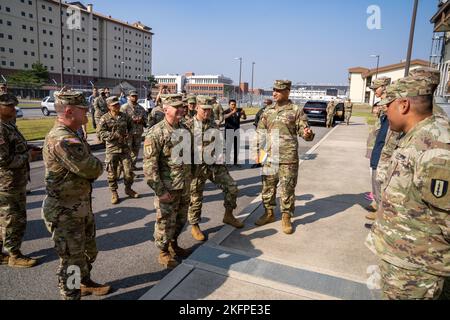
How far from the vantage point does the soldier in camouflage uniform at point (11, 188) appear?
350 cm

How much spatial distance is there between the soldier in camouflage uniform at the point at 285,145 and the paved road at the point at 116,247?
1.10m

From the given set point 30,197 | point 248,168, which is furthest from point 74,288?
point 248,168

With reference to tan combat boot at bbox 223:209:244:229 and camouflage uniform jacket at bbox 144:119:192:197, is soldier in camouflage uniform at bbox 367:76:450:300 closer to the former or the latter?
camouflage uniform jacket at bbox 144:119:192:197

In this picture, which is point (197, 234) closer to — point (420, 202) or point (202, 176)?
point (202, 176)

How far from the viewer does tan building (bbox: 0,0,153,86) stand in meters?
63.4

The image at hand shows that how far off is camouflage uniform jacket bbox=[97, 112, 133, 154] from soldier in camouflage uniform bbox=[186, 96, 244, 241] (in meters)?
2.06

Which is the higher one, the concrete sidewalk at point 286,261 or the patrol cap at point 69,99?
the patrol cap at point 69,99

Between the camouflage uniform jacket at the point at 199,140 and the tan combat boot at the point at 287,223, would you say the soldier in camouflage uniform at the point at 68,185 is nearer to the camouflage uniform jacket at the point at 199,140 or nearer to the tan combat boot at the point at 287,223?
the camouflage uniform jacket at the point at 199,140

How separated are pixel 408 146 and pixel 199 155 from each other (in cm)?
279

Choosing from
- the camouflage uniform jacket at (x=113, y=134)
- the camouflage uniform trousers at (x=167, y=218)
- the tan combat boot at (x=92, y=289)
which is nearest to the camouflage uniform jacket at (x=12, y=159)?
the tan combat boot at (x=92, y=289)

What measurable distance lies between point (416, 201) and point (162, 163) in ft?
8.24

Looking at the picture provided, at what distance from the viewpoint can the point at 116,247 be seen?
409 cm

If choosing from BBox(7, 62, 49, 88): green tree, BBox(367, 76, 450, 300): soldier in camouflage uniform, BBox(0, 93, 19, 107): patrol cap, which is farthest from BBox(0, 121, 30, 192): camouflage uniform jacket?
BBox(7, 62, 49, 88): green tree

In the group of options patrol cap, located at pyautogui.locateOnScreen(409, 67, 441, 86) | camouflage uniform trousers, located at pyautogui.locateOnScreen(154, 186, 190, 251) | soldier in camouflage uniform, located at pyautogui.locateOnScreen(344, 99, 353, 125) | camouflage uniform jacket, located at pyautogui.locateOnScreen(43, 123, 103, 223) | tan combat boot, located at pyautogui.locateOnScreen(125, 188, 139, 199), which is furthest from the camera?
soldier in camouflage uniform, located at pyautogui.locateOnScreen(344, 99, 353, 125)
